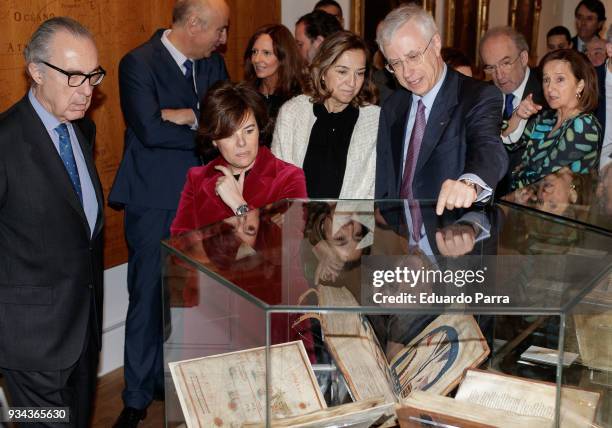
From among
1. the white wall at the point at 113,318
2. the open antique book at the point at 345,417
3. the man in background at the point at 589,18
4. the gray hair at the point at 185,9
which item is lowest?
the white wall at the point at 113,318

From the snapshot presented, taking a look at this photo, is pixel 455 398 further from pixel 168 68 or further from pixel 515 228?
pixel 168 68

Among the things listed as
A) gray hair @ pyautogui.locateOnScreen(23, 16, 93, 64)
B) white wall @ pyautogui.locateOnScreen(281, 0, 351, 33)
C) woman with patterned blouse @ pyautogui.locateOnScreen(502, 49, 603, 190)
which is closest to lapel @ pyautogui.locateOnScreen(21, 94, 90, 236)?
gray hair @ pyautogui.locateOnScreen(23, 16, 93, 64)

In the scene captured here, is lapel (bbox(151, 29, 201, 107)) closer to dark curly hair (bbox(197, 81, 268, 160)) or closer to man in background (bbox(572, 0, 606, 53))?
dark curly hair (bbox(197, 81, 268, 160))

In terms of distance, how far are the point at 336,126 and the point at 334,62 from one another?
30cm

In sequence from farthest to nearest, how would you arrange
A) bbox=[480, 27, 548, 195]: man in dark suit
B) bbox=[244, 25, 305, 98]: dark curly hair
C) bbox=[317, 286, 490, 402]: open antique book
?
bbox=[480, 27, 548, 195]: man in dark suit
bbox=[244, 25, 305, 98]: dark curly hair
bbox=[317, 286, 490, 402]: open antique book

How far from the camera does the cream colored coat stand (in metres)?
3.65

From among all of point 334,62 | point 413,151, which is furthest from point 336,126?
point 413,151

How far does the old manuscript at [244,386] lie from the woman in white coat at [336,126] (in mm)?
1953

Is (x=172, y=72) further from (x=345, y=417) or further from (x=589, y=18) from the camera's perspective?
(x=589, y=18)

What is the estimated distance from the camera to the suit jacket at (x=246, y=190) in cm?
Result: 296

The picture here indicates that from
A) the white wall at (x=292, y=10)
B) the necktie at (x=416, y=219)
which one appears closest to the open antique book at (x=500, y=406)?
the necktie at (x=416, y=219)

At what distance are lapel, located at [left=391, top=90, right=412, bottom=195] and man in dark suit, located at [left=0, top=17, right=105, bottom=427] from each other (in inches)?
47.8

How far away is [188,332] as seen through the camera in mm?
1816

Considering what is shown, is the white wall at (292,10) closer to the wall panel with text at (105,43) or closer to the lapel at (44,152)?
the wall panel with text at (105,43)
